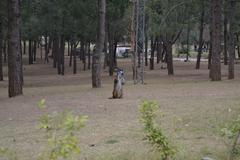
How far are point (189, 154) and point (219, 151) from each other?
19.6 inches

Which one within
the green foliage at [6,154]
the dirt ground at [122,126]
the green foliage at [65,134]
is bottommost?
the dirt ground at [122,126]

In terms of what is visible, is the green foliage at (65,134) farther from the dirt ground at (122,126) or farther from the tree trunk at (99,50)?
the tree trunk at (99,50)

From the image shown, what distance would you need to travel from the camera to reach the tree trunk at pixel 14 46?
66.5 ft

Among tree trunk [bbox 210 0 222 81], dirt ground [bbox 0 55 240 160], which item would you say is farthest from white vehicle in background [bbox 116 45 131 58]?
dirt ground [bbox 0 55 240 160]

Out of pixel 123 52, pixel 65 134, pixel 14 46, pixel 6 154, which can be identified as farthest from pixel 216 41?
pixel 123 52

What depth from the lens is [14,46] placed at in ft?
67.6

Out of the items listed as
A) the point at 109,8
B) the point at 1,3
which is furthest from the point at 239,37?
the point at 1,3

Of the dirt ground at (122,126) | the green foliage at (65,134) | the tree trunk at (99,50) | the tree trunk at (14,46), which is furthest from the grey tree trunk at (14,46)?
the green foliage at (65,134)

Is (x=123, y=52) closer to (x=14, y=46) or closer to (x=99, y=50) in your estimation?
(x=99, y=50)

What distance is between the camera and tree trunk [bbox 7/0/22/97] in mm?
20281

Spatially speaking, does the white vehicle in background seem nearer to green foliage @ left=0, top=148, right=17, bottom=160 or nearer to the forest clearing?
the forest clearing

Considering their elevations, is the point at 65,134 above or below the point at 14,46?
below

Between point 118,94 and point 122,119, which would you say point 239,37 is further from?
point 122,119

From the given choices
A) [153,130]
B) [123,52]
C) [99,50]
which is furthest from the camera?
[123,52]
